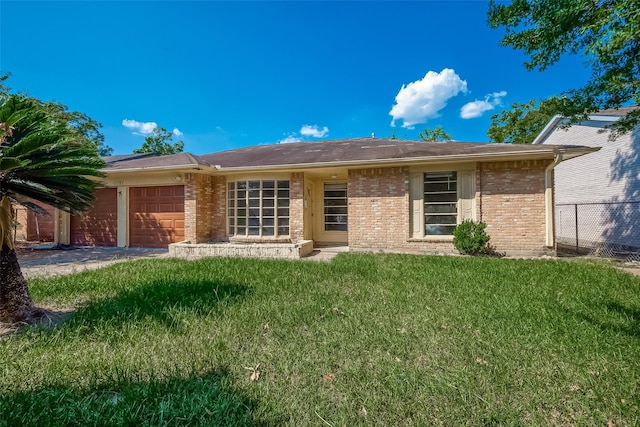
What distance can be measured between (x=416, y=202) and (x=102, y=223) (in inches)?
471

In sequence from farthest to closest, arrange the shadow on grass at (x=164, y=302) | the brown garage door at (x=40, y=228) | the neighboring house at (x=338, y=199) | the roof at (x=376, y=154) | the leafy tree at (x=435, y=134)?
the leafy tree at (x=435, y=134), the brown garage door at (x=40, y=228), the neighboring house at (x=338, y=199), the roof at (x=376, y=154), the shadow on grass at (x=164, y=302)

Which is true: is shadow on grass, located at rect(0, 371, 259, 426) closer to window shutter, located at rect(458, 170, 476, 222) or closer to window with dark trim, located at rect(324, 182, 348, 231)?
window shutter, located at rect(458, 170, 476, 222)

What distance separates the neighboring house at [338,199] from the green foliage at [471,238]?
508 mm

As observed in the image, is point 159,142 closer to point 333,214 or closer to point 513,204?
point 333,214

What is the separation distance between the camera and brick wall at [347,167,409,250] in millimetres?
9195

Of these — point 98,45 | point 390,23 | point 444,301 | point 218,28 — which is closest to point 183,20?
point 218,28

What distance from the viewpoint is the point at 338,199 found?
11203 millimetres

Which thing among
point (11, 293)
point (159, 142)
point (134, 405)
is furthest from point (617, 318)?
point (159, 142)

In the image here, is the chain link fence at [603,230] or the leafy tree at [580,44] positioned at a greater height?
the leafy tree at [580,44]

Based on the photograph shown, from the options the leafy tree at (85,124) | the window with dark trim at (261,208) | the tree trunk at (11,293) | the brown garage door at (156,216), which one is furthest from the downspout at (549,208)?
the leafy tree at (85,124)

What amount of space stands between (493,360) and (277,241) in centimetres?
831

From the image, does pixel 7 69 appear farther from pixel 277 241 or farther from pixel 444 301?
pixel 444 301

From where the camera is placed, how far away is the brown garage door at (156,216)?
10414 millimetres

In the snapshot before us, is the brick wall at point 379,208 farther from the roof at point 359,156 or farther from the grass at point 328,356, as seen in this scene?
the grass at point 328,356
